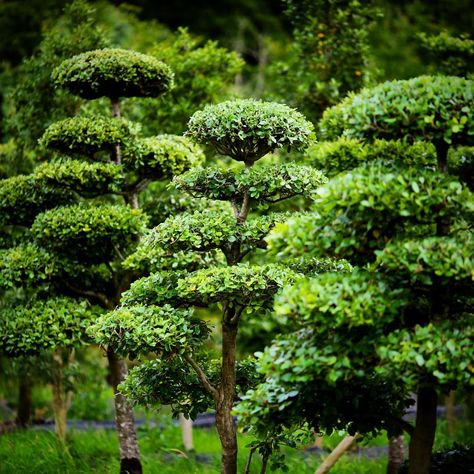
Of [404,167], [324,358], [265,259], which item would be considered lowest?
[265,259]

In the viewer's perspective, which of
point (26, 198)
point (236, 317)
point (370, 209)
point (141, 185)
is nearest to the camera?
point (370, 209)

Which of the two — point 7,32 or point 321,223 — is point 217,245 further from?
point 7,32

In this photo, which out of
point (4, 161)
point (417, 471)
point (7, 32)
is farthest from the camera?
point (7, 32)

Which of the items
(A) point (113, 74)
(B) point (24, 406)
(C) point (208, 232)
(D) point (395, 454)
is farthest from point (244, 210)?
(B) point (24, 406)

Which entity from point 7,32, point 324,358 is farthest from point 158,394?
point 7,32

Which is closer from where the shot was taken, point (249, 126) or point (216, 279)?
point (216, 279)

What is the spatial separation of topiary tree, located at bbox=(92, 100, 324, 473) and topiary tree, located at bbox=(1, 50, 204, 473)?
1707 mm

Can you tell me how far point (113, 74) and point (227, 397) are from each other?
469 centimetres

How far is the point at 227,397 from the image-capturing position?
757 centimetres

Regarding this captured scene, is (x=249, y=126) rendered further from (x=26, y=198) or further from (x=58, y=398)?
(x=58, y=398)

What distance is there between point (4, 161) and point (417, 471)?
9.59m

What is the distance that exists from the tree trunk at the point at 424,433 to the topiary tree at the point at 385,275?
54 mm

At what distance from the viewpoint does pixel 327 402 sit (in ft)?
20.0

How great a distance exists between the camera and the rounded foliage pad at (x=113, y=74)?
9.30 metres
